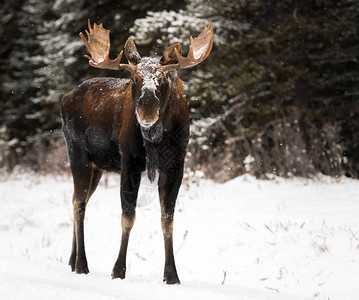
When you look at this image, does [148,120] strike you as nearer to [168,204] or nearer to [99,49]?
[168,204]

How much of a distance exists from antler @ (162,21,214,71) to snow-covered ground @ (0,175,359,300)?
196cm

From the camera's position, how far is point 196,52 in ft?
15.1

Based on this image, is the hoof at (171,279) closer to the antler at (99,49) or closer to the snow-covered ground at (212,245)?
the snow-covered ground at (212,245)

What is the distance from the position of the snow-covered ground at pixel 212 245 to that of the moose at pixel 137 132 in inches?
23.3

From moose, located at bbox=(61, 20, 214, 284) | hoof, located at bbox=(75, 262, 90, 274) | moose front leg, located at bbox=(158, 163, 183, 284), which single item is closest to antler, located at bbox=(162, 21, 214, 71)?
moose, located at bbox=(61, 20, 214, 284)

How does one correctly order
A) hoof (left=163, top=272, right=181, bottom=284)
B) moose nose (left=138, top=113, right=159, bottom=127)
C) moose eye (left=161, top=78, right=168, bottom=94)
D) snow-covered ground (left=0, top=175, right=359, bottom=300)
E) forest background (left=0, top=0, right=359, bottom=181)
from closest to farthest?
1. moose nose (left=138, top=113, right=159, bottom=127)
2. snow-covered ground (left=0, top=175, right=359, bottom=300)
3. moose eye (left=161, top=78, right=168, bottom=94)
4. hoof (left=163, top=272, right=181, bottom=284)
5. forest background (left=0, top=0, right=359, bottom=181)

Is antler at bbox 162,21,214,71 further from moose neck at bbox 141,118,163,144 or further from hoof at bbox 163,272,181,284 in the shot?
hoof at bbox 163,272,181,284

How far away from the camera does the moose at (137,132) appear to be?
421 cm

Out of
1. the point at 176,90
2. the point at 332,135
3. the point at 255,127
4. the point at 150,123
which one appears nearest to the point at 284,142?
the point at 255,127

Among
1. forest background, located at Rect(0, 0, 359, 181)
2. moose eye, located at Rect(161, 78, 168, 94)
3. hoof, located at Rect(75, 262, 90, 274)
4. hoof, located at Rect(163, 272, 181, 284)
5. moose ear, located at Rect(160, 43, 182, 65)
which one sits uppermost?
moose ear, located at Rect(160, 43, 182, 65)

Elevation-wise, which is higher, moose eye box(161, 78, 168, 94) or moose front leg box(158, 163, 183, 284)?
moose eye box(161, 78, 168, 94)

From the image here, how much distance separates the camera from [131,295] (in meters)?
3.62

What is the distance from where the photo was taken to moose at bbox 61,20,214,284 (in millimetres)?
4211

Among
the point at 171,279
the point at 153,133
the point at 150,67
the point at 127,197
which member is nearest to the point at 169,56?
the point at 150,67
